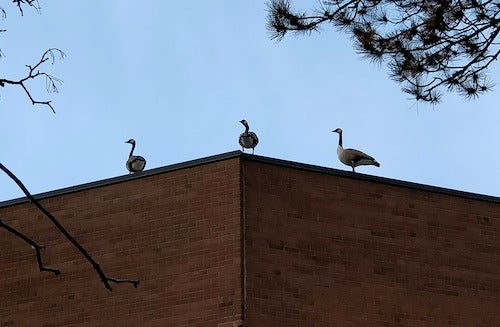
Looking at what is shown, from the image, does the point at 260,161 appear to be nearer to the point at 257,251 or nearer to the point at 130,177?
the point at 257,251

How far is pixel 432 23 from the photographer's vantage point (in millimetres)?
11656

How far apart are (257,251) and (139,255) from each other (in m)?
1.84

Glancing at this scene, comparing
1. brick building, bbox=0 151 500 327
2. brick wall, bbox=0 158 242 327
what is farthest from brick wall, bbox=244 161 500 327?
brick wall, bbox=0 158 242 327

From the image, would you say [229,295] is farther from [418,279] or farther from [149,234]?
[418,279]

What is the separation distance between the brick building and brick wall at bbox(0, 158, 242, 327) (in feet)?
0.07

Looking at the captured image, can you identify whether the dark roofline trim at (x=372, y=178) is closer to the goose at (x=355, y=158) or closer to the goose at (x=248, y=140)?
the goose at (x=355, y=158)

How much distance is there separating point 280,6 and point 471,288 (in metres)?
6.64

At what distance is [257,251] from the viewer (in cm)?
1638

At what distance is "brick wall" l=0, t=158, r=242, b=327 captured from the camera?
16344mm

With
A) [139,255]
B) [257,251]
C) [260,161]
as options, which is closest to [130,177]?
[139,255]

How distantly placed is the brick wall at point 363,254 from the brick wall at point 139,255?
43cm

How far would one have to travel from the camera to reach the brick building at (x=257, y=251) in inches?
644

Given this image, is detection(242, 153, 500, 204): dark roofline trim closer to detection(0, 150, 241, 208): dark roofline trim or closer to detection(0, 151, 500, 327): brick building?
detection(0, 151, 500, 327): brick building

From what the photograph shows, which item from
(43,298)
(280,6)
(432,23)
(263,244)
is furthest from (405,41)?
(43,298)
